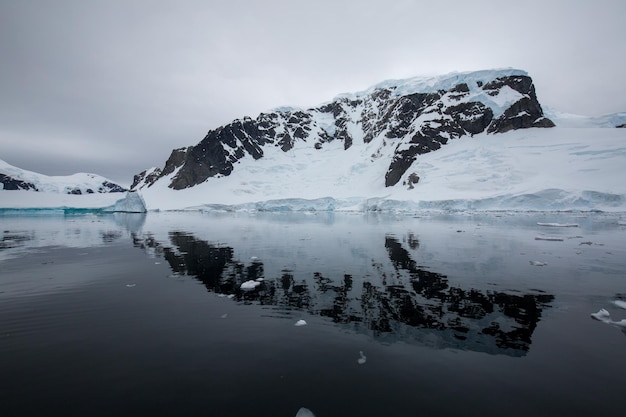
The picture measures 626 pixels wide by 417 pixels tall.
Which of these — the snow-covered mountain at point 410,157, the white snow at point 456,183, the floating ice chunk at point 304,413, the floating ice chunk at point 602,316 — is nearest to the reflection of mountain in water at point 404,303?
the floating ice chunk at point 602,316

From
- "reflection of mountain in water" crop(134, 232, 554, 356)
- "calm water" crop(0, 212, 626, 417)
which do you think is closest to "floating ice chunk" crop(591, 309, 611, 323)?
"calm water" crop(0, 212, 626, 417)

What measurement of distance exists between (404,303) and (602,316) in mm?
4329

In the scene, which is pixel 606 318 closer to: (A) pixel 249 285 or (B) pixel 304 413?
(B) pixel 304 413

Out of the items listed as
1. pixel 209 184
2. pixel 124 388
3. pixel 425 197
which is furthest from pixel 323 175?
pixel 124 388

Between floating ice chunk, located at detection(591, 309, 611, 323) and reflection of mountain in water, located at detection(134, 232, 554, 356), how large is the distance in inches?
37.9

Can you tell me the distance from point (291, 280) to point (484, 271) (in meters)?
7.23

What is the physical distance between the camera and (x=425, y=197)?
219 ft

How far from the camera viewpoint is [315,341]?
6137 millimetres

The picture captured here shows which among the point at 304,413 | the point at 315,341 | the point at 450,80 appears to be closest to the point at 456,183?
the point at 450,80

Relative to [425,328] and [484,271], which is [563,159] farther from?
[425,328]

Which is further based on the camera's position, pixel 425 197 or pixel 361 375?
pixel 425 197

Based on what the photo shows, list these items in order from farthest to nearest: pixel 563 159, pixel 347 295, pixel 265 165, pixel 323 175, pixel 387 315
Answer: pixel 265 165 < pixel 323 175 < pixel 563 159 < pixel 347 295 < pixel 387 315

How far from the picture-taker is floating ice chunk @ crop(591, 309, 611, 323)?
22.7 feet

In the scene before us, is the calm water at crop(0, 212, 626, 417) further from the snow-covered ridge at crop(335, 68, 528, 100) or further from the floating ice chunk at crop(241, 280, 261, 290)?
the snow-covered ridge at crop(335, 68, 528, 100)
